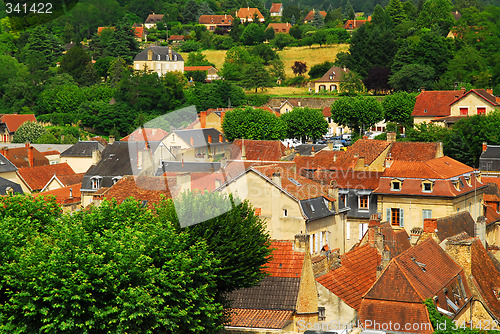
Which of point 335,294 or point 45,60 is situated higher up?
point 45,60

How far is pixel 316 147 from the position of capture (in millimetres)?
62594

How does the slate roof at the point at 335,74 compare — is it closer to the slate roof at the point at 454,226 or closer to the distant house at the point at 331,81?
the distant house at the point at 331,81

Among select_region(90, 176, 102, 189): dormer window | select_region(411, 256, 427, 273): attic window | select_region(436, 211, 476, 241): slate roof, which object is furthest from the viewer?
select_region(90, 176, 102, 189): dormer window

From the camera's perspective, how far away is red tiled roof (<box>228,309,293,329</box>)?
24559 millimetres

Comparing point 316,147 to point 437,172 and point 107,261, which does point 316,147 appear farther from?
point 107,261

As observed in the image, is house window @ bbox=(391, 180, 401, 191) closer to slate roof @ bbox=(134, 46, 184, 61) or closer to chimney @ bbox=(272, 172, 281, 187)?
chimney @ bbox=(272, 172, 281, 187)

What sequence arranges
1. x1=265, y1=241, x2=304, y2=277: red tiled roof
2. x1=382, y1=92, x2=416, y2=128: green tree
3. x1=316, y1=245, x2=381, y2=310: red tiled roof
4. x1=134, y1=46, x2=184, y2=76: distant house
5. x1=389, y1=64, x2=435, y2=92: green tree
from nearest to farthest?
x1=316, y1=245, x2=381, y2=310: red tiled roof, x1=265, y1=241, x2=304, y2=277: red tiled roof, x1=382, y1=92, x2=416, y2=128: green tree, x1=389, y1=64, x2=435, y2=92: green tree, x1=134, y1=46, x2=184, y2=76: distant house

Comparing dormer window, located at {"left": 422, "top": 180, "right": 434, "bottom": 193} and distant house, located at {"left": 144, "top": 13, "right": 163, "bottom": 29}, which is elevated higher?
distant house, located at {"left": 144, "top": 13, "right": 163, "bottom": 29}

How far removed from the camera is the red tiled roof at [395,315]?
23188 millimetres

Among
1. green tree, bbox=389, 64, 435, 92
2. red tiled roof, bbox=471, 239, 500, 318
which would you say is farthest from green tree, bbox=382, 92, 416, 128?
red tiled roof, bbox=471, 239, 500, 318

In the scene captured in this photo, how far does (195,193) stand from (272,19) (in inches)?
4960

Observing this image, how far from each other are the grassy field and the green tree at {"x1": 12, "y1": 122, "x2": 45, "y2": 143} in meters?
36.9

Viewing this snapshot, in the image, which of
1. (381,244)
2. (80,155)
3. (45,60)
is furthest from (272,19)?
(381,244)

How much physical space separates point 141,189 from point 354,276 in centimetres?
1469
